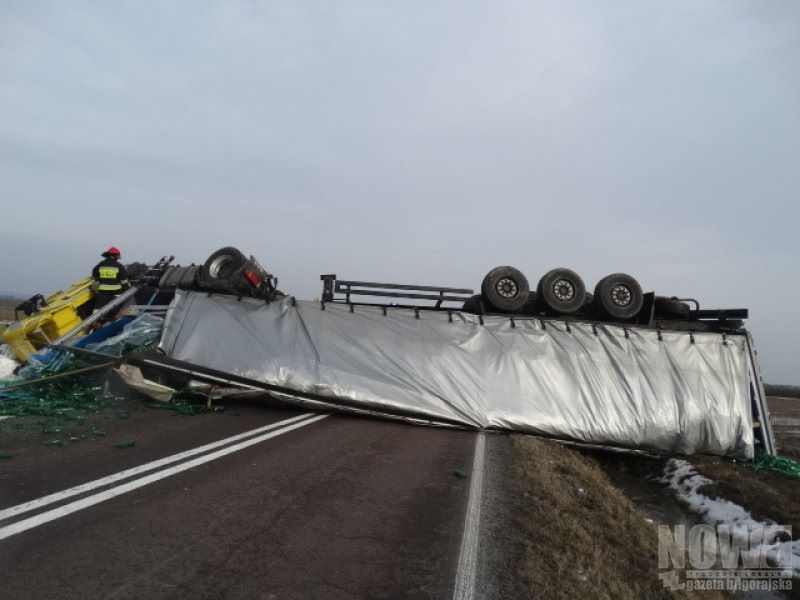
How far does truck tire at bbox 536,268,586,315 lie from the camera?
982 cm

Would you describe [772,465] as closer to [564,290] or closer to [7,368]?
[564,290]

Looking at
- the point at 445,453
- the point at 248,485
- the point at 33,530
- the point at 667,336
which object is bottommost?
the point at 33,530

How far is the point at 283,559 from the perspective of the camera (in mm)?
3094

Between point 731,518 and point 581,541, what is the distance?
426cm

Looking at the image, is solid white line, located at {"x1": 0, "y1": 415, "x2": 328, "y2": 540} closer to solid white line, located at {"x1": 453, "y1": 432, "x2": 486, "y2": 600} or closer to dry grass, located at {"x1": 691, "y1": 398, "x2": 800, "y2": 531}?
solid white line, located at {"x1": 453, "y1": 432, "x2": 486, "y2": 600}

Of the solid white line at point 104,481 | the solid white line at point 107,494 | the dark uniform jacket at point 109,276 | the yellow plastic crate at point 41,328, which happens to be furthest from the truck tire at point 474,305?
the yellow plastic crate at point 41,328

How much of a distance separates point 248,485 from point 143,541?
126 cm

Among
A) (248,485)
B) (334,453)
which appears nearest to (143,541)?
(248,485)

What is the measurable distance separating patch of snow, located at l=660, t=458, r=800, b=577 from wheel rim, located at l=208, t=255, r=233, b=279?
27.3 feet

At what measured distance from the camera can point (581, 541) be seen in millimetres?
3910

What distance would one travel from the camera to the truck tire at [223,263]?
31.3ft

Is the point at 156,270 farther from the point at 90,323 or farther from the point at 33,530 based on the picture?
the point at 33,530

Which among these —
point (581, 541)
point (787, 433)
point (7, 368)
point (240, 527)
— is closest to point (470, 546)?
point (581, 541)

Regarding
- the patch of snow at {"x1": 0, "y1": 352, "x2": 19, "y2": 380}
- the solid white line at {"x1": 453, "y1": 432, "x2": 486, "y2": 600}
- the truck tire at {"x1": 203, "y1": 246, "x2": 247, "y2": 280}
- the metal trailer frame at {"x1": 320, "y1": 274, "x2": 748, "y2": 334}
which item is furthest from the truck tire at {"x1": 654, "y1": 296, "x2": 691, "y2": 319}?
the patch of snow at {"x1": 0, "y1": 352, "x2": 19, "y2": 380}
